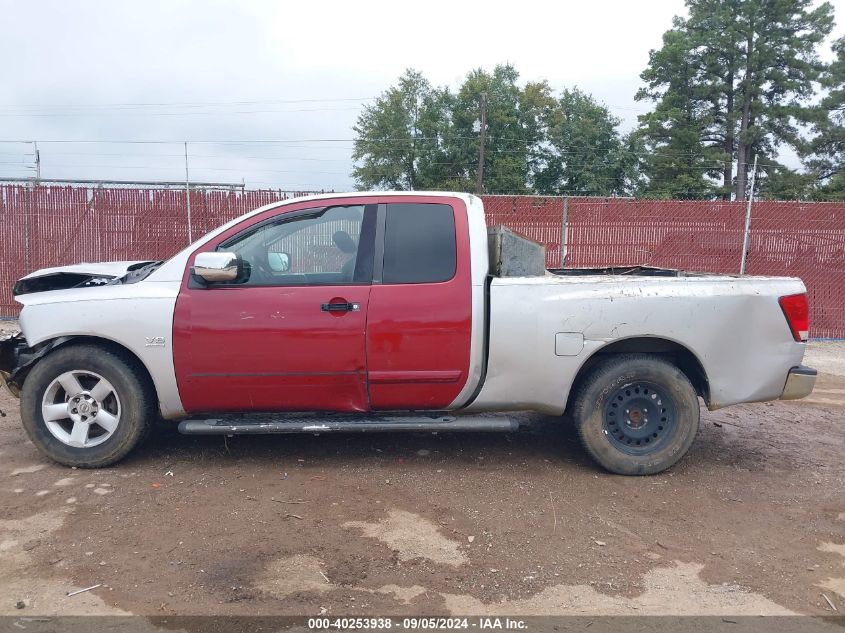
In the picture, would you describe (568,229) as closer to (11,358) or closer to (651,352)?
(651,352)

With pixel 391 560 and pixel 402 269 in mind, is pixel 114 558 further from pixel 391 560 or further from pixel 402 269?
pixel 402 269

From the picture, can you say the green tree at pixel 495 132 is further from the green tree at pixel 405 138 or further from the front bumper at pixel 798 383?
the front bumper at pixel 798 383

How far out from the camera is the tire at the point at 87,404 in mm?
4395

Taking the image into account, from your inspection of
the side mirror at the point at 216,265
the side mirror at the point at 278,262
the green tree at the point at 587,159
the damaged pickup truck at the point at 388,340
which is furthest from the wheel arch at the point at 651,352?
the green tree at the point at 587,159

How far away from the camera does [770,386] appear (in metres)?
4.48

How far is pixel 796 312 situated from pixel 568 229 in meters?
5.86

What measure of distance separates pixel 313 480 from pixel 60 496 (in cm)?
154

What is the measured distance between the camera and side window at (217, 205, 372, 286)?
443 cm

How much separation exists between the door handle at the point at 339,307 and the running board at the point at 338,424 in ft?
2.45

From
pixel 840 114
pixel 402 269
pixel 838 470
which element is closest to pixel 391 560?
pixel 402 269

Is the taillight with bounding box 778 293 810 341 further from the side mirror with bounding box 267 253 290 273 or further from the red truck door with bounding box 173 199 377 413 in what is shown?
the side mirror with bounding box 267 253 290 273

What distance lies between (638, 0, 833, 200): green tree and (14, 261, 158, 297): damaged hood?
1434 inches

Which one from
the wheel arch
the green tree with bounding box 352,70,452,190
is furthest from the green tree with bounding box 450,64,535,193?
the wheel arch

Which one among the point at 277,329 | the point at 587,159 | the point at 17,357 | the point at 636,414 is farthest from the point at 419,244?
the point at 587,159
